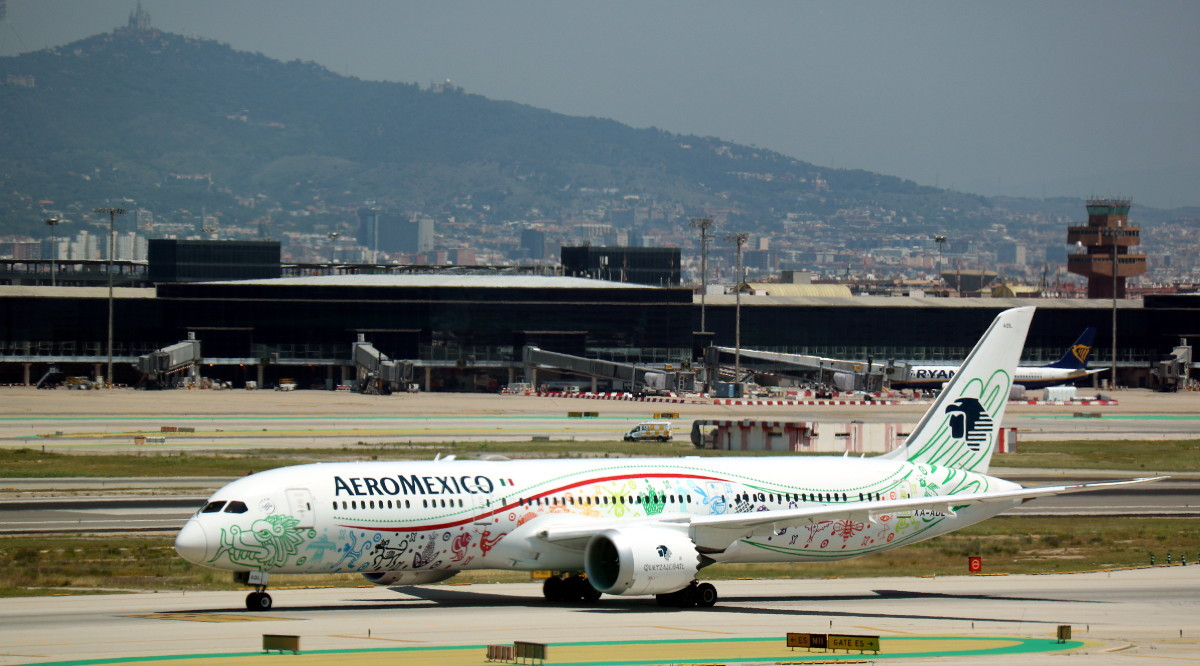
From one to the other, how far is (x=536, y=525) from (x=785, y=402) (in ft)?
335

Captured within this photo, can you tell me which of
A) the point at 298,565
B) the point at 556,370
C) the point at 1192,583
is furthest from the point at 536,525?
the point at 556,370

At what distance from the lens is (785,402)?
141250 mm

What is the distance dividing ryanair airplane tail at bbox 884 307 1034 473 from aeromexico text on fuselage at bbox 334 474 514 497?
14584mm

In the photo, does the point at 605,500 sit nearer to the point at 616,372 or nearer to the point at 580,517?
the point at 580,517

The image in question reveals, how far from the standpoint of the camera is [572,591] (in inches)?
1662

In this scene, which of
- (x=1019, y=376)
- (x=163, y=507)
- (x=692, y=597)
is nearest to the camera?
(x=692, y=597)

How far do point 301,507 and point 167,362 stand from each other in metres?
132

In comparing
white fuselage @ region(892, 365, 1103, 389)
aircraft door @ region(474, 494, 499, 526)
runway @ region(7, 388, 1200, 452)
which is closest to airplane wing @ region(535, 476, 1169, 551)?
aircraft door @ region(474, 494, 499, 526)

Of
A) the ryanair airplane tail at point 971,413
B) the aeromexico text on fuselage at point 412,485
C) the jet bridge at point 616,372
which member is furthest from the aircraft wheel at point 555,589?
the jet bridge at point 616,372

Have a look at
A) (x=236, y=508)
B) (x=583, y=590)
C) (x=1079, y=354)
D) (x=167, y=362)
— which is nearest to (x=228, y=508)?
(x=236, y=508)

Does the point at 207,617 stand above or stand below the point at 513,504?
below

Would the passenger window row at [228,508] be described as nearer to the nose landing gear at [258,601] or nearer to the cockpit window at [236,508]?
the cockpit window at [236,508]

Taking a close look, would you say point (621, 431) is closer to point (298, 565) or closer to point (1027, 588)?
point (1027, 588)

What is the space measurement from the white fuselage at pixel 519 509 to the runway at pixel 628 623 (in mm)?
1554
